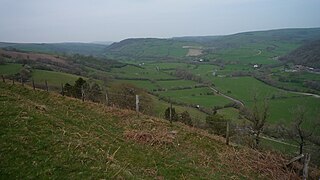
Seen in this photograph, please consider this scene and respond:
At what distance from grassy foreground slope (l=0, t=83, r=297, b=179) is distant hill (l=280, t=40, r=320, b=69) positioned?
124 metres

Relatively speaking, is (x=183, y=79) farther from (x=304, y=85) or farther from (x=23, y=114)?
(x=23, y=114)

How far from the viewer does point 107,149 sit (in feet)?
38.0

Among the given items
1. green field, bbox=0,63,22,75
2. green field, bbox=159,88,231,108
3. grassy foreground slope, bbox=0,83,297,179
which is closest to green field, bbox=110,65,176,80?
green field, bbox=159,88,231,108

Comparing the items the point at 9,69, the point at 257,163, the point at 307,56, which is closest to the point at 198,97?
the point at 9,69

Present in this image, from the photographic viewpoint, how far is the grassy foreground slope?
8.82 meters

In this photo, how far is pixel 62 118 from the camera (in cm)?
1465

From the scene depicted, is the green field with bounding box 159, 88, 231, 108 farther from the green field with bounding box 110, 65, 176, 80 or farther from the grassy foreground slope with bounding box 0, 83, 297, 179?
the grassy foreground slope with bounding box 0, 83, 297, 179

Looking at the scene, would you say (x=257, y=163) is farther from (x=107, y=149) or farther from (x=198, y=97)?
(x=198, y=97)

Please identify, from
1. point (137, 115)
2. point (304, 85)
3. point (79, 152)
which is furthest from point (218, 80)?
point (79, 152)

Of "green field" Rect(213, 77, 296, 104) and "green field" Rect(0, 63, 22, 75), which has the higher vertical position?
"green field" Rect(0, 63, 22, 75)

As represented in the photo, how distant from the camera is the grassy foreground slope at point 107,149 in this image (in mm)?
8820

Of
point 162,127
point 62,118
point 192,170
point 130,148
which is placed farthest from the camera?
point 162,127

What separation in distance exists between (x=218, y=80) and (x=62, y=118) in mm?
98105

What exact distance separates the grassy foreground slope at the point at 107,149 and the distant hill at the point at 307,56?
407ft
